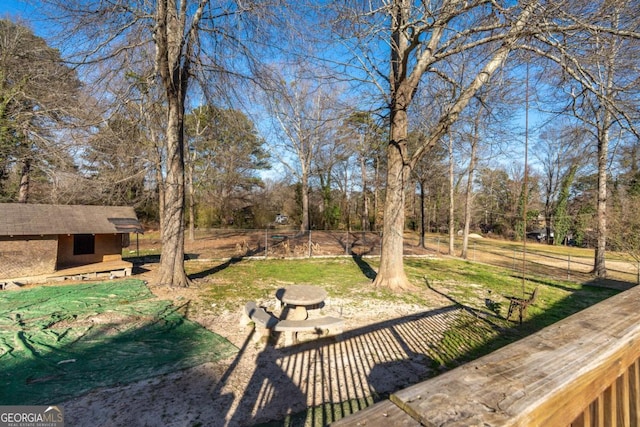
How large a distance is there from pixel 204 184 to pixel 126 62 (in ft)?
46.7

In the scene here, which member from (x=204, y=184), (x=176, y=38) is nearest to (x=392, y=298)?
(x=176, y=38)

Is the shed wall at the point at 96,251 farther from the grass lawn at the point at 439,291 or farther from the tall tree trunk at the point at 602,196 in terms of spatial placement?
the tall tree trunk at the point at 602,196

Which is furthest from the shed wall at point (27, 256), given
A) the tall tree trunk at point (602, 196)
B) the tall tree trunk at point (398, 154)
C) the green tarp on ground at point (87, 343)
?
the tall tree trunk at point (602, 196)

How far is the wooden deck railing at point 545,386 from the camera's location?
65 centimetres

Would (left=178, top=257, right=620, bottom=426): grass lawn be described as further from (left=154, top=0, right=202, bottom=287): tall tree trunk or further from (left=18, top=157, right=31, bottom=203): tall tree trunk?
(left=18, top=157, right=31, bottom=203): tall tree trunk

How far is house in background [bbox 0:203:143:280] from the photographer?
746cm

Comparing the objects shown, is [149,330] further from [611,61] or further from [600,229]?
[600,229]

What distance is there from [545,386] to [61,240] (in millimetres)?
12071

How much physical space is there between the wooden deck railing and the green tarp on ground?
4.25m

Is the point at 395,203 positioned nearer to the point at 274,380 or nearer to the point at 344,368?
the point at 344,368

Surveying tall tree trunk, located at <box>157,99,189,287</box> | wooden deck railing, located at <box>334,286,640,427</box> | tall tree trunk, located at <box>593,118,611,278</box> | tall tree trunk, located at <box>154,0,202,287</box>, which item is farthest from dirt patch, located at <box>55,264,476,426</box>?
tall tree trunk, located at <box>593,118,611,278</box>

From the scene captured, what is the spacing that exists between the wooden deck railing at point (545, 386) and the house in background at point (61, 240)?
10385 millimetres

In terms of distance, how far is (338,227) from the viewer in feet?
92.3

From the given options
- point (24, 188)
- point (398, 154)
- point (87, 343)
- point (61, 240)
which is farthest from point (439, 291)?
point (24, 188)
